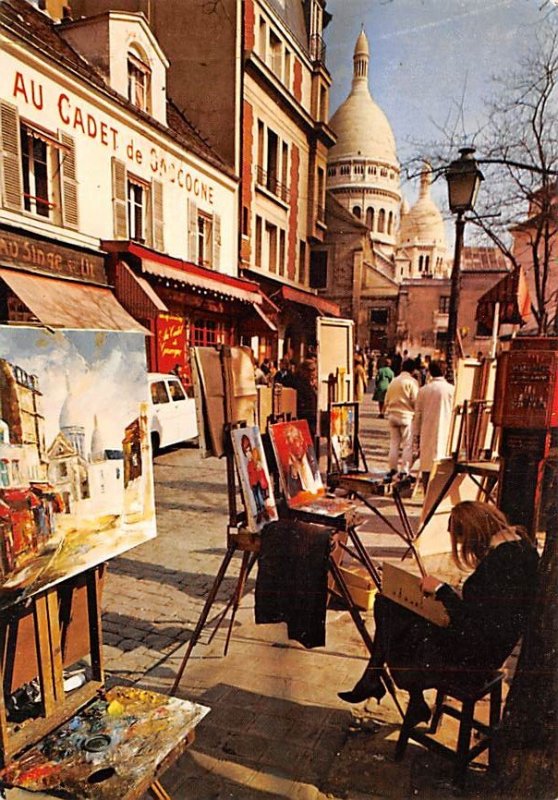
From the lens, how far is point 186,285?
3734mm

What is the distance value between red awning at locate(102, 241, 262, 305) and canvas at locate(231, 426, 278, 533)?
1.01 meters

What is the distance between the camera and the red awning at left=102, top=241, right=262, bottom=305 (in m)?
3.08

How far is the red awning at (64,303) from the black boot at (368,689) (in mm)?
1845

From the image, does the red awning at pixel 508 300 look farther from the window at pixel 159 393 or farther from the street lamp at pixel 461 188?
the window at pixel 159 393

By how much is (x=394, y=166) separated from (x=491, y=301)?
262 cm

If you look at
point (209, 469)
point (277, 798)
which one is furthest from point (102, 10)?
point (209, 469)

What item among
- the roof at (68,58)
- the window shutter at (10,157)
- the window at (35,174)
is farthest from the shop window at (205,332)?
the window shutter at (10,157)

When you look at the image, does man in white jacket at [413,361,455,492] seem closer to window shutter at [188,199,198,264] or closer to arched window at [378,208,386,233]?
arched window at [378,208,386,233]

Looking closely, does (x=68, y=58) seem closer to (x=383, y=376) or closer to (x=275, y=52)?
(x=275, y=52)

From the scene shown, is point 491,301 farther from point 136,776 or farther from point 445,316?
point 136,776

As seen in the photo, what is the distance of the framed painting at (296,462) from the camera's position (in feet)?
9.68

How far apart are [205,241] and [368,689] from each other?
2965 mm

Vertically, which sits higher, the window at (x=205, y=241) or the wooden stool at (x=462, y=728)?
the window at (x=205, y=241)

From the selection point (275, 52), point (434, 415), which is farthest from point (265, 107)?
point (434, 415)
